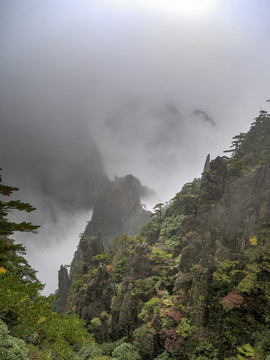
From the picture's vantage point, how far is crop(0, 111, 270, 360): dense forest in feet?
36.7

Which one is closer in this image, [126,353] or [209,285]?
[209,285]

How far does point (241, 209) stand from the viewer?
2233cm

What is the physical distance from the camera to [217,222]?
72.4 feet

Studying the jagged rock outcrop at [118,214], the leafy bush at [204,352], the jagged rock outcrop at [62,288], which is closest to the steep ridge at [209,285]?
the leafy bush at [204,352]

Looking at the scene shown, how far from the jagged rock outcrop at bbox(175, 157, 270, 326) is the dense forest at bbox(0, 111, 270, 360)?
107 mm

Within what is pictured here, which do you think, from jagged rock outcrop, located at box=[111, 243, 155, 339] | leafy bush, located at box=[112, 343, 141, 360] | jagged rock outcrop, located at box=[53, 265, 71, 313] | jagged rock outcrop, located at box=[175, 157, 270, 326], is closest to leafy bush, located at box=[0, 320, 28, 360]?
jagged rock outcrop, located at box=[175, 157, 270, 326]

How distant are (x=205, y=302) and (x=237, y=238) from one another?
795 cm

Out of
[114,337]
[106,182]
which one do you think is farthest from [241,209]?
[106,182]

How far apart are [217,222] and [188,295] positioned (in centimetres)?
902

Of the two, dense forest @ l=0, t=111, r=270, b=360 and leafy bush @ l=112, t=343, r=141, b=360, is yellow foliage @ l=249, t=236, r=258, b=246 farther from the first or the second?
leafy bush @ l=112, t=343, r=141, b=360

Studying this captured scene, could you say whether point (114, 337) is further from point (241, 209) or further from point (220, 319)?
point (241, 209)

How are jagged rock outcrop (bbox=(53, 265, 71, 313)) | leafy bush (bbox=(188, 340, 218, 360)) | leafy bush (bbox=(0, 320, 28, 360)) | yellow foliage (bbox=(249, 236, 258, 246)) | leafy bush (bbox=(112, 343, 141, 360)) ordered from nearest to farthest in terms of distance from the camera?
1. leafy bush (bbox=(0, 320, 28, 360))
2. leafy bush (bbox=(188, 340, 218, 360))
3. yellow foliage (bbox=(249, 236, 258, 246))
4. leafy bush (bbox=(112, 343, 141, 360))
5. jagged rock outcrop (bbox=(53, 265, 71, 313))

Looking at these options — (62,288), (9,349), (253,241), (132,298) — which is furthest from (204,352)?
(62,288)

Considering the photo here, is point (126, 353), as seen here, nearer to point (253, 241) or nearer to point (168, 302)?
point (168, 302)
